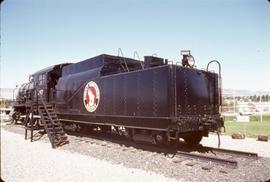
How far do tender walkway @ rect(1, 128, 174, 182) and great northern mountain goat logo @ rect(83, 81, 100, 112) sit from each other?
3288mm

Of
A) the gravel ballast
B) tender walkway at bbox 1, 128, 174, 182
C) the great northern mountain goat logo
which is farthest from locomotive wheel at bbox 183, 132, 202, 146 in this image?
the great northern mountain goat logo

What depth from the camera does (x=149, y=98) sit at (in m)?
9.76

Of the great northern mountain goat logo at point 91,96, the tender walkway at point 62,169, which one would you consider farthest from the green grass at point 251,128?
the tender walkway at point 62,169

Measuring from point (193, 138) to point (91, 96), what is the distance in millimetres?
5344

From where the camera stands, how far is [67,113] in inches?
603

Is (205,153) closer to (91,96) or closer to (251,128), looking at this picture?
(91,96)

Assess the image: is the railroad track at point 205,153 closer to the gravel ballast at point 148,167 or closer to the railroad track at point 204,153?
the railroad track at point 204,153

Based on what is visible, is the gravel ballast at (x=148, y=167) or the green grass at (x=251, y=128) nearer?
the gravel ballast at (x=148, y=167)

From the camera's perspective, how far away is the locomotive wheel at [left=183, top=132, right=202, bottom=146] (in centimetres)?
1091

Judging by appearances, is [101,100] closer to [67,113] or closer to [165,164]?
[67,113]

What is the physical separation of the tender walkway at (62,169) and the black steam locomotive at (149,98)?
2.26 meters

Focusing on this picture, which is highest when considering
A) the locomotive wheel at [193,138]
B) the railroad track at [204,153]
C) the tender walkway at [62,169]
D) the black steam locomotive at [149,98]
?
the black steam locomotive at [149,98]

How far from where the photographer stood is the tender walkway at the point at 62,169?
22.4ft

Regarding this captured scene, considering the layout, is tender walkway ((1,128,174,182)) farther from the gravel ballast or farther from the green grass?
the green grass
